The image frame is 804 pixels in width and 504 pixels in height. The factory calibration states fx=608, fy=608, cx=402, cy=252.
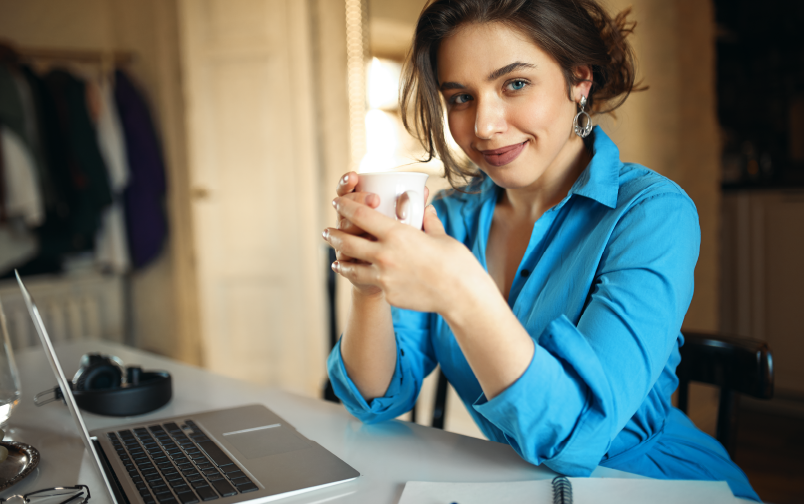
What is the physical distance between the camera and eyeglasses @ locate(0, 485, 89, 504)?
0.62 m

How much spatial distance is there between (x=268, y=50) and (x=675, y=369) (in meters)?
2.49

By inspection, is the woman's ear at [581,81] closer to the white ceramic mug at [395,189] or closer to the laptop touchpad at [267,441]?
the white ceramic mug at [395,189]

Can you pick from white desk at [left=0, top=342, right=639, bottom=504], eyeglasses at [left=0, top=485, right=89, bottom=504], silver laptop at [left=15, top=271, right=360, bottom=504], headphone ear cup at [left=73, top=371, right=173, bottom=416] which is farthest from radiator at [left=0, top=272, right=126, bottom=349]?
eyeglasses at [left=0, top=485, right=89, bottom=504]

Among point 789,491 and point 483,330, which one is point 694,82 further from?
point 483,330

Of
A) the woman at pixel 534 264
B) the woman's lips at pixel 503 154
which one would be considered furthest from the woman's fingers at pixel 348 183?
the woman's lips at pixel 503 154

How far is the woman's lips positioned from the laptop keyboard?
58 cm

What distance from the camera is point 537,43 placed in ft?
3.01

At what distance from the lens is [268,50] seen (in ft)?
9.57

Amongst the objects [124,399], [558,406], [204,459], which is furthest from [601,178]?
[124,399]

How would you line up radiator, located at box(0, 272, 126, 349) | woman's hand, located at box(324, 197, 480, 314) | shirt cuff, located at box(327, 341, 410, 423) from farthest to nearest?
radiator, located at box(0, 272, 126, 349)
shirt cuff, located at box(327, 341, 410, 423)
woman's hand, located at box(324, 197, 480, 314)

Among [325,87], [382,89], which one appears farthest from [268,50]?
[382,89]

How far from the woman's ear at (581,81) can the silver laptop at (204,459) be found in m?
0.69

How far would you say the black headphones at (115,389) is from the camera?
0.89 meters

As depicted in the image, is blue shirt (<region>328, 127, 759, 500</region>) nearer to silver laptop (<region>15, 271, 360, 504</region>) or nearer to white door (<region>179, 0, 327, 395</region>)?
silver laptop (<region>15, 271, 360, 504</region>)
